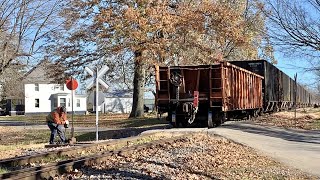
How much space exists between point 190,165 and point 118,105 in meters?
74.4

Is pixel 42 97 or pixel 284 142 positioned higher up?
pixel 42 97

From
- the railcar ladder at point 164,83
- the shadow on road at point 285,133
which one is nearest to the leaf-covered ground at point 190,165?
the shadow on road at point 285,133

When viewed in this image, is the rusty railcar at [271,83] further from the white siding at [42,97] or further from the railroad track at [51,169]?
the white siding at [42,97]

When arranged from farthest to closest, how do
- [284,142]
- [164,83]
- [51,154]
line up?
[164,83] → [284,142] → [51,154]

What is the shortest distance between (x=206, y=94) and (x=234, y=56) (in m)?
29.2

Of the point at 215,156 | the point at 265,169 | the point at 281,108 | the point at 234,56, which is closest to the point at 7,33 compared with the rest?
the point at 215,156

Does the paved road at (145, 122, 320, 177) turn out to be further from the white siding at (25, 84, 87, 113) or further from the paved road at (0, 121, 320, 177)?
the white siding at (25, 84, 87, 113)

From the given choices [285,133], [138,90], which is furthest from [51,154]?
[138,90]

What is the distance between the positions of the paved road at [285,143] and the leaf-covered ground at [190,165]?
594 mm

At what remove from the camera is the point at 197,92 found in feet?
63.5

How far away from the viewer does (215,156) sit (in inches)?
467

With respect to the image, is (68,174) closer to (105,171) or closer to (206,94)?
(105,171)

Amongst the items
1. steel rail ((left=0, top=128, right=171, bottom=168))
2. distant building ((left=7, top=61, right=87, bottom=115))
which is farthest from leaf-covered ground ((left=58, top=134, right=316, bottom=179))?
distant building ((left=7, top=61, right=87, bottom=115))

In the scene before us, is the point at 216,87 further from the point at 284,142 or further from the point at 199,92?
the point at 284,142
